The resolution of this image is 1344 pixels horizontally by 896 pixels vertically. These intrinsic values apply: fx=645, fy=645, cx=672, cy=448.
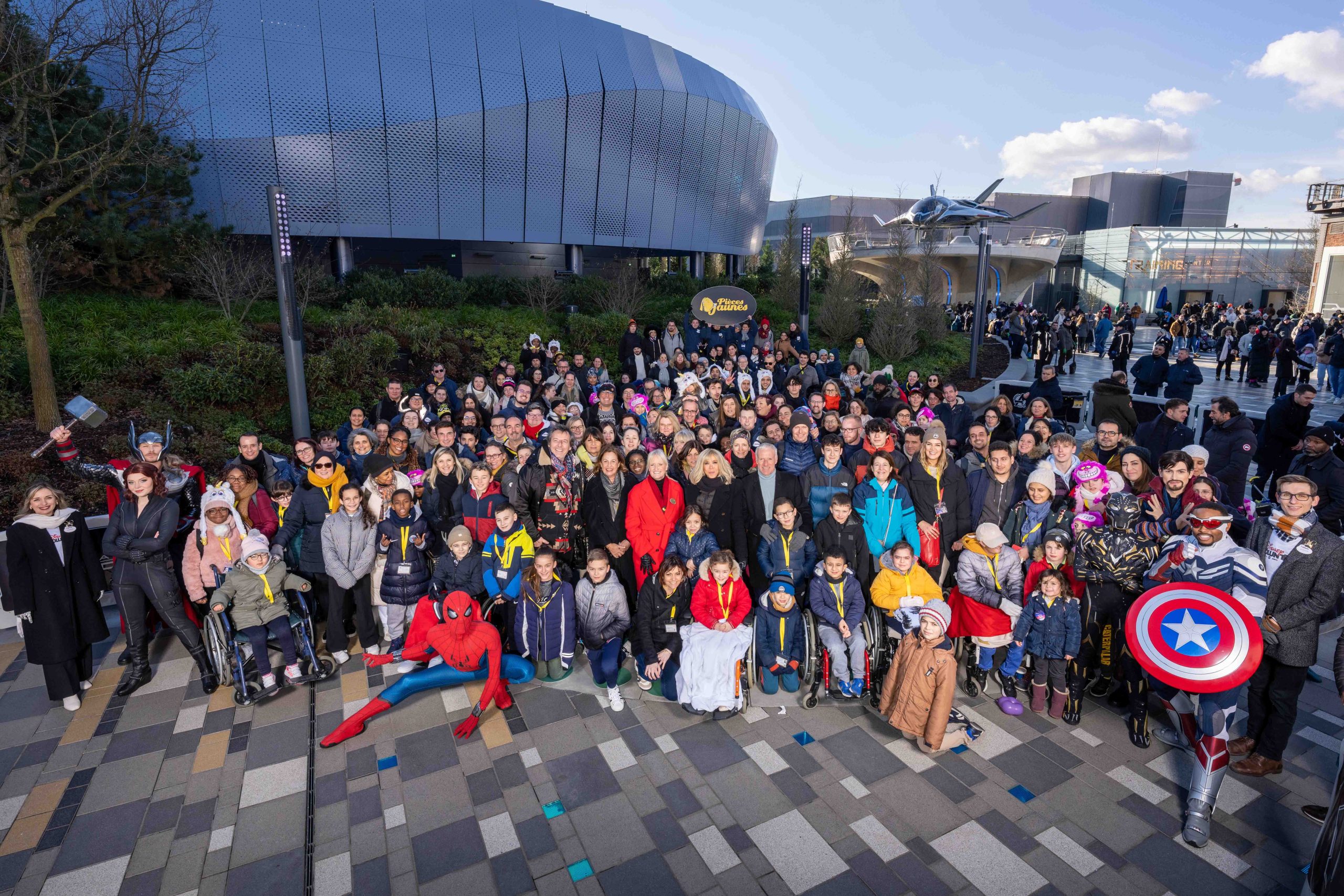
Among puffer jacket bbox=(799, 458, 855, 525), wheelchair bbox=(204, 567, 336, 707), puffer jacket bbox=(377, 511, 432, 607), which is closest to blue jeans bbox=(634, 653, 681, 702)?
puffer jacket bbox=(799, 458, 855, 525)

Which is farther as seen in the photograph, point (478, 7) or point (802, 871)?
point (478, 7)

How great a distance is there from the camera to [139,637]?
5797 mm

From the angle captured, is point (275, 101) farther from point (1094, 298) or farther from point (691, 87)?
point (1094, 298)

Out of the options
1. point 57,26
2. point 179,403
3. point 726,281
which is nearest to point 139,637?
point 179,403

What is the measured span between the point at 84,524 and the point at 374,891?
4.37 m

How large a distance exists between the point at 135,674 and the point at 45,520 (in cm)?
155

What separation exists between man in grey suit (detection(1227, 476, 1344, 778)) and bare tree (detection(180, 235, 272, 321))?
1721 centimetres

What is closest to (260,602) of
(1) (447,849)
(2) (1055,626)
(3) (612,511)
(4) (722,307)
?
(1) (447,849)

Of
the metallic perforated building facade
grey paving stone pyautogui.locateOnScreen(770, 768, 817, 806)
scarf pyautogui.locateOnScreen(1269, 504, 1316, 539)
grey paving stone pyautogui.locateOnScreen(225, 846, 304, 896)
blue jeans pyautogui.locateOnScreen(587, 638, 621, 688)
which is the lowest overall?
grey paving stone pyautogui.locateOnScreen(225, 846, 304, 896)

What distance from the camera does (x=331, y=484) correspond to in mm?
6320

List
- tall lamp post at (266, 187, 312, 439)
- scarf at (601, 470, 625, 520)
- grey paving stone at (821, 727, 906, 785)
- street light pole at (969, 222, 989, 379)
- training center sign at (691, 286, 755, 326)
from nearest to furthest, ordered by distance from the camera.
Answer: grey paving stone at (821, 727, 906, 785) < scarf at (601, 470, 625, 520) < tall lamp post at (266, 187, 312, 439) < training center sign at (691, 286, 755, 326) < street light pole at (969, 222, 989, 379)

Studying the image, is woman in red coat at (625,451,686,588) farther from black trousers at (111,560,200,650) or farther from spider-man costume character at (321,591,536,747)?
black trousers at (111,560,200,650)

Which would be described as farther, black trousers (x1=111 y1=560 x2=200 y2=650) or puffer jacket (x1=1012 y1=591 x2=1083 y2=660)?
black trousers (x1=111 y1=560 x2=200 y2=650)

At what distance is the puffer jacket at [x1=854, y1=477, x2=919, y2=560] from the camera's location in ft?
20.1
